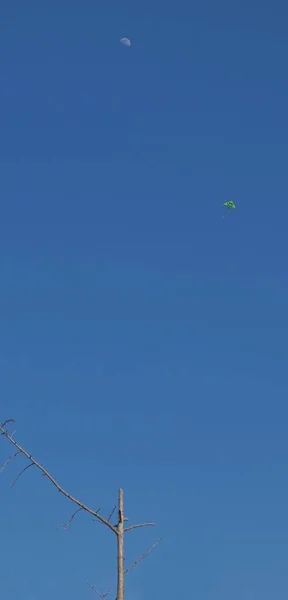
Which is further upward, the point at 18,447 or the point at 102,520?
the point at 18,447

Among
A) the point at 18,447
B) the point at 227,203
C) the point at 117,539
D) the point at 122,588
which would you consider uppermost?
the point at 227,203

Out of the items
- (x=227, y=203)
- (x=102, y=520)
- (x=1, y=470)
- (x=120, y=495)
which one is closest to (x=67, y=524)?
(x=102, y=520)

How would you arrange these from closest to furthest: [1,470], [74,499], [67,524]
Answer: [1,470] → [74,499] → [67,524]

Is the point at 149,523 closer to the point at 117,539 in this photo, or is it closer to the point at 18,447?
the point at 117,539

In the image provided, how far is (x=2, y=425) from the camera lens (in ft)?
16.1

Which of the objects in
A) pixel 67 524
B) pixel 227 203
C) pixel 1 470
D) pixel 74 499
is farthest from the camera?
pixel 227 203

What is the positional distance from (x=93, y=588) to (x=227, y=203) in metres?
47.5

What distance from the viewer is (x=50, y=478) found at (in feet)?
16.5

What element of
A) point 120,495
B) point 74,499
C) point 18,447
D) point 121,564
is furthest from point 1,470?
point 121,564

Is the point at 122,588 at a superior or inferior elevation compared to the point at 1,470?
inferior

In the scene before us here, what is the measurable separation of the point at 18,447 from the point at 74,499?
2.19 feet

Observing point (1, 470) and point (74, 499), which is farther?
point (74, 499)

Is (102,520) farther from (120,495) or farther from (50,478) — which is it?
(50,478)

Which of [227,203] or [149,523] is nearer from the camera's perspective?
[149,523]
